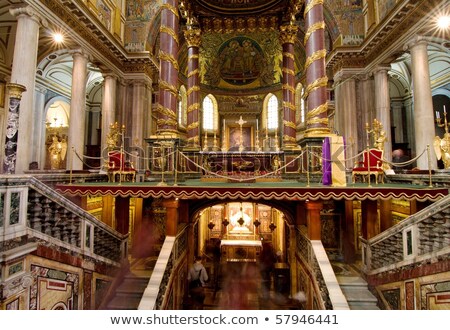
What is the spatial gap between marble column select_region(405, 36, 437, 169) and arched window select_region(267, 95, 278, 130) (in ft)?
37.8

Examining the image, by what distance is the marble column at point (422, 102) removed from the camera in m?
8.95

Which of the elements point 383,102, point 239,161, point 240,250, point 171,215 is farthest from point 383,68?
point 171,215

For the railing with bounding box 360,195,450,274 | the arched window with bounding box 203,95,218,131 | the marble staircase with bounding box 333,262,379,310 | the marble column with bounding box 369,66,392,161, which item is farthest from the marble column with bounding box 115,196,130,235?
the arched window with bounding box 203,95,218,131

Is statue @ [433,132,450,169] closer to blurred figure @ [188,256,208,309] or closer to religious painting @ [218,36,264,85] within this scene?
blurred figure @ [188,256,208,309]

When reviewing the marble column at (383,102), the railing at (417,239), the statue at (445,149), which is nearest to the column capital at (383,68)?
the marble column at (383,102)

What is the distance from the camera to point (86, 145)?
62.3 ft

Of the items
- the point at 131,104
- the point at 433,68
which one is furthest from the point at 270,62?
the point at 131,104

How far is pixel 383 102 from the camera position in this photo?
467 inches

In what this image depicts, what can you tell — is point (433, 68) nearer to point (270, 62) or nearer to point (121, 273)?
point (270, 62)

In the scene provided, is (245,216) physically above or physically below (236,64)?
below

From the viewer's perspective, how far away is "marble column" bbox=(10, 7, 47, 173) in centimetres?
754

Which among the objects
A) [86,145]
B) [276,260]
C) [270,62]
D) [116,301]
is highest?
[270,62]

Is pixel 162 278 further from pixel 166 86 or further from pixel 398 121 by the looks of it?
pixel 398 121
